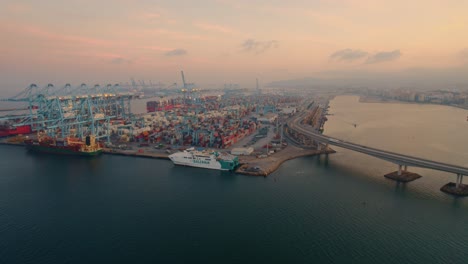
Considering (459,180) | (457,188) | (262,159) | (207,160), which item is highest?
(207,160)

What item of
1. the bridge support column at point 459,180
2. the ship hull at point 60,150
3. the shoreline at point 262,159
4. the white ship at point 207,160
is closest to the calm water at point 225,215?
the white ship at point 207,160

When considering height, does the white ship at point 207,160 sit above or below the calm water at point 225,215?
above

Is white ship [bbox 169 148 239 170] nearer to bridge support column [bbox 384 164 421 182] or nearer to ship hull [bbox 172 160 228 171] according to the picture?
ship hull [bbox 172 160 228 171]

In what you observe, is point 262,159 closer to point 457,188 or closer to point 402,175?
point 402,175

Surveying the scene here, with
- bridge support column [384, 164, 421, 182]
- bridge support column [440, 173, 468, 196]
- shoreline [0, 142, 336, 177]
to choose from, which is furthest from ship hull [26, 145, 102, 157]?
bridge support column [440, 173, 468, 196]

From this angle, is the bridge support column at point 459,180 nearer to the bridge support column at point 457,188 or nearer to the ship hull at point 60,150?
the bridge support column at point 457,188

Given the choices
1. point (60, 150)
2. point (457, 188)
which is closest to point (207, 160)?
point (60, 150)
